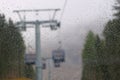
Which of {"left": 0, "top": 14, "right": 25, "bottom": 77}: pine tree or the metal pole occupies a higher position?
{"left": 0, "top": 14, "right": 25, "bottom": 77}: pine tree

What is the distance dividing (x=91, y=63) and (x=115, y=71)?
23266 mm

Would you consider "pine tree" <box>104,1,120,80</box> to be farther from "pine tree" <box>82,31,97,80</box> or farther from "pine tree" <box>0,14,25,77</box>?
"pine tree" <box>82,31,97,80</box>

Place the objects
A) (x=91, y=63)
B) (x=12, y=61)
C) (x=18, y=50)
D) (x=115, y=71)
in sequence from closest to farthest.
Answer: (x=115, y=71), (x=12, y=61), (x=18, y=50), (x=91, y=63)

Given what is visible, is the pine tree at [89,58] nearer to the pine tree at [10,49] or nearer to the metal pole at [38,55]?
the pine tree at [10,49]

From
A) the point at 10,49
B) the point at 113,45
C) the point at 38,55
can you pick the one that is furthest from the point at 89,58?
the point at 38,55

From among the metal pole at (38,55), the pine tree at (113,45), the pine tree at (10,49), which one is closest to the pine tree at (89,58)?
the pine tree at (10,49)

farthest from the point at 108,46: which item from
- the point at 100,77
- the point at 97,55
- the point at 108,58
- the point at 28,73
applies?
the point at 28,73

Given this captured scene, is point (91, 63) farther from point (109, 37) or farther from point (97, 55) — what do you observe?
point (109, 37)

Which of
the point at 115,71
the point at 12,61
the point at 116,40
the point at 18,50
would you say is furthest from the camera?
the point at 18,50

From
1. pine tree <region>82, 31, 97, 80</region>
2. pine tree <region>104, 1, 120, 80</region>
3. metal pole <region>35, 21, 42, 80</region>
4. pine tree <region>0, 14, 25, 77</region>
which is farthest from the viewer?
pine tree <region>82, 31, 97, 80</region>

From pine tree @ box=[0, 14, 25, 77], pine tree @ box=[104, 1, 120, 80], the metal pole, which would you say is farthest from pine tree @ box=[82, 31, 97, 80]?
the metal pole

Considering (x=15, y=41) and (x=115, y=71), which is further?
(x=15, y=41)

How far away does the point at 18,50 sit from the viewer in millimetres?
104875

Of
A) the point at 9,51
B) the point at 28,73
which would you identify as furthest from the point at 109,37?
the point at 28,73
